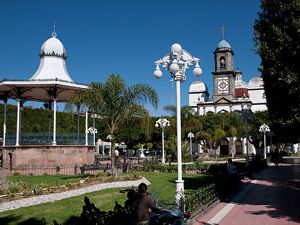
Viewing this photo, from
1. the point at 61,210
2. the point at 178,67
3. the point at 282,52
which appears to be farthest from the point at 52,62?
the point at 282,52

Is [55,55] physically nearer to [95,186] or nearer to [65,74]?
[65,74]

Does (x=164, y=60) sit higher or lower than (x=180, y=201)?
higher

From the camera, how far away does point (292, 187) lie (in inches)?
682

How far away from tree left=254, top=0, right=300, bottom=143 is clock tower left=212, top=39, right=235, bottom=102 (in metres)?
63.0

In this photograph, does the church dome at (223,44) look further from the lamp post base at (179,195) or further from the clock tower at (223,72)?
the lamp post base at (179,195)

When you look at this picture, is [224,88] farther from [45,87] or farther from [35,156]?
[35,156]

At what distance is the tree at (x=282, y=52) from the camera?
10938 millimetres

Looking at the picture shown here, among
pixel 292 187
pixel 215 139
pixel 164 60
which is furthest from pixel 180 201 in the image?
pixel 215 139

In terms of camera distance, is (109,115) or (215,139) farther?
(215,139)

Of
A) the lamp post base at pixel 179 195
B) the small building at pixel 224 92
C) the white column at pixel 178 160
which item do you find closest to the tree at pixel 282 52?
the white column at pixel 178 160

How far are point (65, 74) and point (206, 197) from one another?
21.6m

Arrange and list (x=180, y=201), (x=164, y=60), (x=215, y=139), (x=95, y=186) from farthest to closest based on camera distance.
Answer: (x=215, y=139) < (x=95, y=186) < (x=164, y=60) < (x=180, y=201)

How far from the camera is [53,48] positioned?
1213 inches

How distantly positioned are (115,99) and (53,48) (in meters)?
13.9
